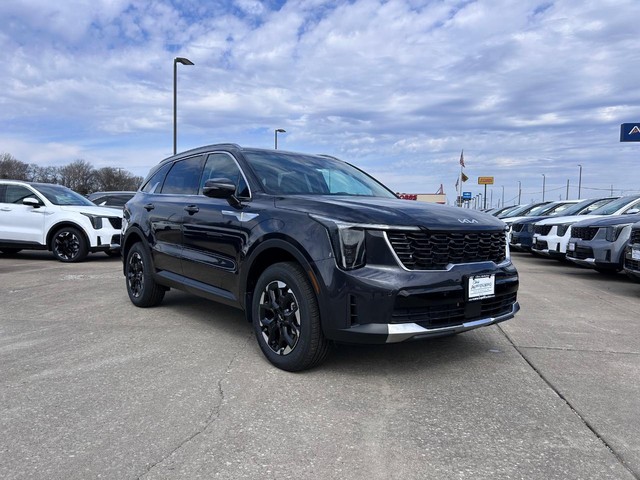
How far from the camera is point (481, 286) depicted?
11.9ft

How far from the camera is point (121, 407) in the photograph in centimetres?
310

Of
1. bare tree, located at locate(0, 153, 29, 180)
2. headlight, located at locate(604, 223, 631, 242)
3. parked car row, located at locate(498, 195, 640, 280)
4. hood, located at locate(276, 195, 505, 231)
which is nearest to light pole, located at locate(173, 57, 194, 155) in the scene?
parked car row, located at locate(498, 195, 640, 280)

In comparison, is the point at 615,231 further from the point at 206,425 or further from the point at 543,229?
the point at 206,425

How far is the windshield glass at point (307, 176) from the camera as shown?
4406 mm

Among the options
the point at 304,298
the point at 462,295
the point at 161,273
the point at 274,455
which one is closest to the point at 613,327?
the point at 462,295

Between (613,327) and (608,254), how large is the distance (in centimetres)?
377

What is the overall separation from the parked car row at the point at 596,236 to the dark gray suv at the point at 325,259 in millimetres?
4786

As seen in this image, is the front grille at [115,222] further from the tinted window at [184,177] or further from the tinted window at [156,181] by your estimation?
the tinted window at [184,177]

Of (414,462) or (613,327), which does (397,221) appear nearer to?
(414,462)

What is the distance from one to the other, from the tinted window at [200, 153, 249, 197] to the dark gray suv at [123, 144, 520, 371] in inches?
0.6

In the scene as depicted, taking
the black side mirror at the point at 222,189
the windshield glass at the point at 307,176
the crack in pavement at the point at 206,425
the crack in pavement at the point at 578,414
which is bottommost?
the crack in pavement at the point at 206,425

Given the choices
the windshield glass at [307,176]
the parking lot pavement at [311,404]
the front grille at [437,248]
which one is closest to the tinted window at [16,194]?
the parking lot pavement at [311,404]

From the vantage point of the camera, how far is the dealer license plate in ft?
11.7

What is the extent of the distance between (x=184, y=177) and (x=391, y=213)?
9.18 feet
